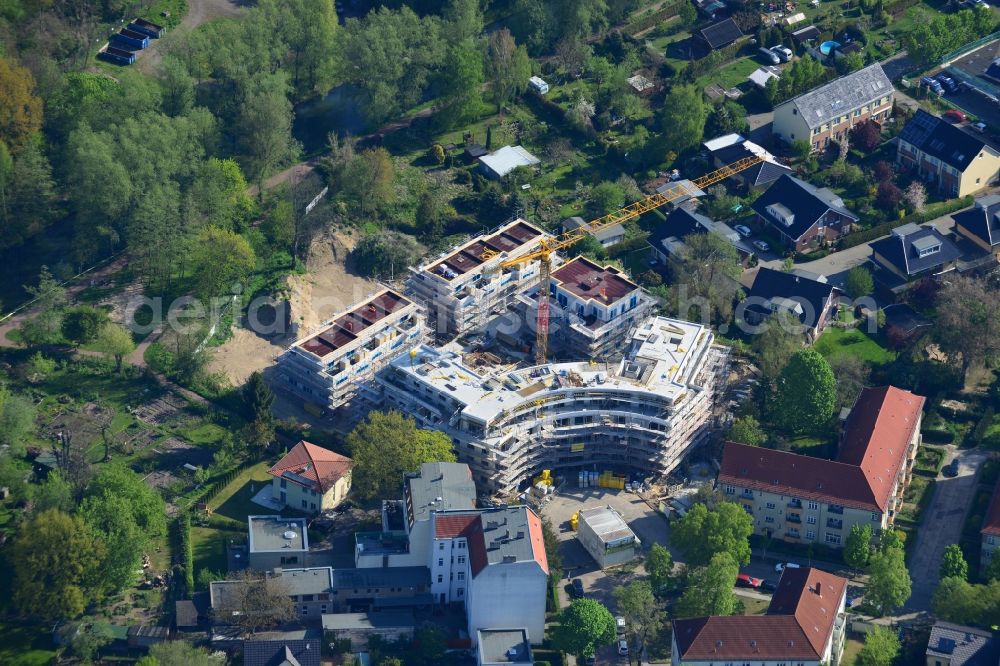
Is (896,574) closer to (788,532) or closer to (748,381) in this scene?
(788,532)

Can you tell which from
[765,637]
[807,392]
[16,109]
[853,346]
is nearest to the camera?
[765,637]

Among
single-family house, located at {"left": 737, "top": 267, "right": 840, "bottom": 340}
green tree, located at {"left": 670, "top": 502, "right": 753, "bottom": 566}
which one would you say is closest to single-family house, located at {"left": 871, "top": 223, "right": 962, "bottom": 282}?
single-family house, located at {"left": 737, "top": 267, "right": 840, "bottom": 340}

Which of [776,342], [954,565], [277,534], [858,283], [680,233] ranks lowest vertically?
[954,565]

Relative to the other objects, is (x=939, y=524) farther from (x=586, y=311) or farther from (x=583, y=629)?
(x=586, y=311)

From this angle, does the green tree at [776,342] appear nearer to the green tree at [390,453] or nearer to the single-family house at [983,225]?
the single-family house at [983,225]

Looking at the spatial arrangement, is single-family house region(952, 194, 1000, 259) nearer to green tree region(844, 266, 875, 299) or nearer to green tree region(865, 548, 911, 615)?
green tree region(844, 266, 875, 299)

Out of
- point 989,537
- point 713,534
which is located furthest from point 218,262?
point 989,537

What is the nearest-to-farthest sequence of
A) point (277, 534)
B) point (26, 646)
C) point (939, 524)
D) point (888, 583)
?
point (26, 646)
point (888, 583)
point (277, 534)
point (939, 524)
